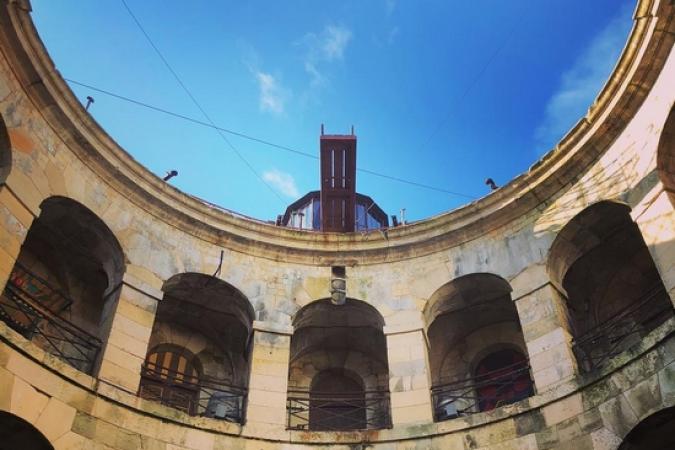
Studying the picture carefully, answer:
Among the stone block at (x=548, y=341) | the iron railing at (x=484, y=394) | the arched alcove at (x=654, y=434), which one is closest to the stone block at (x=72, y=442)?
the iron railing at (x=484, y=394)

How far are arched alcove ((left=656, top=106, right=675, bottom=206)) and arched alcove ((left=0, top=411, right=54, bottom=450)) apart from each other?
1102cm

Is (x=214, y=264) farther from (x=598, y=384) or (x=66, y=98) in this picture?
(x=598, y=384)

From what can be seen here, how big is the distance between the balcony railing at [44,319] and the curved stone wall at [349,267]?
0.63 meters

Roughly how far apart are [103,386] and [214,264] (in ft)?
14.1

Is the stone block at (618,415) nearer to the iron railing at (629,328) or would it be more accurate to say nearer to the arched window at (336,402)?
the iron railing at (629,328)

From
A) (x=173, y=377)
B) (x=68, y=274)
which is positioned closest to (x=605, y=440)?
(x=173, y=377)

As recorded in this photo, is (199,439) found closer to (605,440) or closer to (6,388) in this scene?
(6,388)

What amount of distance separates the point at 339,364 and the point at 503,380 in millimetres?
3975

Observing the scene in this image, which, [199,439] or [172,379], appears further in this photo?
[172,379]

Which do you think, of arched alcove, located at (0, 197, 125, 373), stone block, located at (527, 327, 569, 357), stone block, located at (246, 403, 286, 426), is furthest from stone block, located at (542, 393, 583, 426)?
arched alcove, located at (0, 197, 125, 373)

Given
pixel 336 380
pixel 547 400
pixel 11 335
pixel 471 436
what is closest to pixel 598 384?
pixel 547 400

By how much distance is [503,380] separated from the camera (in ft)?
52.4

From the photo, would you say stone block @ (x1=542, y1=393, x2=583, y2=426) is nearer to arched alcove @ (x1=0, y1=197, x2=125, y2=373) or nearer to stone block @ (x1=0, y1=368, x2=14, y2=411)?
arched alcove @ (x1=0, y1=197, x2=125, y2=373)

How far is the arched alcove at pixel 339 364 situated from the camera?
52.6 feet
